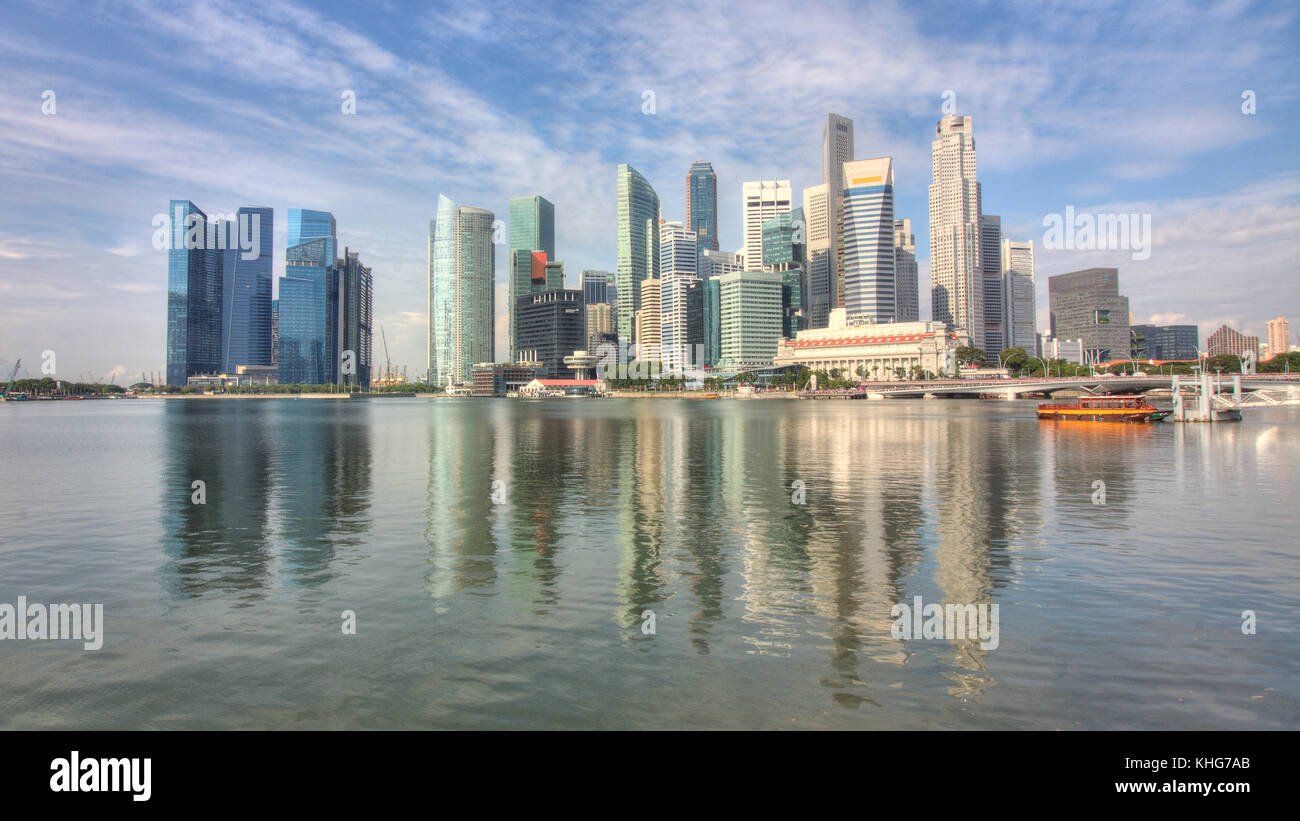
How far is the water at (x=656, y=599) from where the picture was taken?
40.2 ft

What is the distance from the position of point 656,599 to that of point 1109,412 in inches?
4154

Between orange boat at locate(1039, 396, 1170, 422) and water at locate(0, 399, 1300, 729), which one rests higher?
orange boat at locate(1039, 396, 1170, 422)

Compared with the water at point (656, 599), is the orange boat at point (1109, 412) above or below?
above

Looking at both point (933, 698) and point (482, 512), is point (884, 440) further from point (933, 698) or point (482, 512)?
point (933, 698)

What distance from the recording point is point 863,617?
54.6 ft

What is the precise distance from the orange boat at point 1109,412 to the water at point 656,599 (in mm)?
65886

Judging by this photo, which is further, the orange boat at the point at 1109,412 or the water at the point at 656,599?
the orange boat at the point at 1109,412

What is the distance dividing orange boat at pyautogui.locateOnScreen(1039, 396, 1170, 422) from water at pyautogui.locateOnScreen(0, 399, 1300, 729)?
65886 mm

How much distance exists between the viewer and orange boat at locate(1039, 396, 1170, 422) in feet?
327

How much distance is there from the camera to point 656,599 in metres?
18.3

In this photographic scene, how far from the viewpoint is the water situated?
12.2 meters

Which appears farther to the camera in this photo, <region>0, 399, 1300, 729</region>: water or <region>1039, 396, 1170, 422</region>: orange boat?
<region>1039, 396, 1170, 422</region>: orange boat
